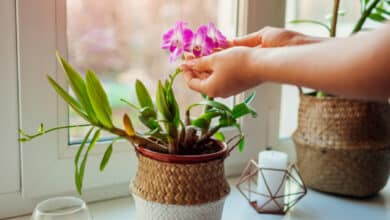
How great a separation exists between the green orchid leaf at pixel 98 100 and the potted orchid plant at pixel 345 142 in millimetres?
484

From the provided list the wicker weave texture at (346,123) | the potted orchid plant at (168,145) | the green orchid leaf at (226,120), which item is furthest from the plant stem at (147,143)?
the wicker weave texture at (346,123)

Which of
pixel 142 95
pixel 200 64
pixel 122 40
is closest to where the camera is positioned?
pixel 200 64

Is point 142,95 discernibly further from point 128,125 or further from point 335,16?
Result: point 335,16

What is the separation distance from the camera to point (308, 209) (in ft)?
3.21

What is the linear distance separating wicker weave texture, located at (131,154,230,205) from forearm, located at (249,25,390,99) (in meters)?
0.24

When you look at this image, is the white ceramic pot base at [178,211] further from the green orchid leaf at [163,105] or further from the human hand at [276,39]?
the human hand at [276,39]

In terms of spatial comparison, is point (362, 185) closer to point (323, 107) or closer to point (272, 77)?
point (323, 107)

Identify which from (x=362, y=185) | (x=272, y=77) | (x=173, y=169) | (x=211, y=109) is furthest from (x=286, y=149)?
(x=272, y=77)

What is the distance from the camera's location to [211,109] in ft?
2.64

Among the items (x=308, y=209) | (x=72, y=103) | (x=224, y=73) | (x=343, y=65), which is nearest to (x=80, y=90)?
(x=72, y=103)

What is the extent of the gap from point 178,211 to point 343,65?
0.36 m

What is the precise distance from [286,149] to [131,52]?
53 centimetres

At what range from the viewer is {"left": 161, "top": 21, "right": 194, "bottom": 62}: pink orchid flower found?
73cm

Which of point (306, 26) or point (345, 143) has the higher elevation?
point (306, 26)
